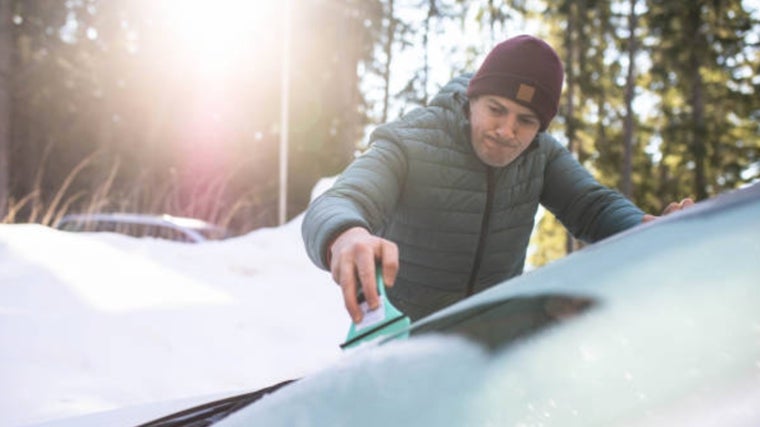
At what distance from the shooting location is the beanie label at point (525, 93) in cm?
226

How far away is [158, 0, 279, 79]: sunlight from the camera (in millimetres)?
21234

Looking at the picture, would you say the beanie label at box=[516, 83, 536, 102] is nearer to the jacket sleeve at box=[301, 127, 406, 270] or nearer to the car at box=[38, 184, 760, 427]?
the jacket sleeve at box=[301, 127, 406, 270]

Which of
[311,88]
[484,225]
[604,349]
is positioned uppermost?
[604,349]

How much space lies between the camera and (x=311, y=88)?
864 inches

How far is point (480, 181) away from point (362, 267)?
122 centimetres

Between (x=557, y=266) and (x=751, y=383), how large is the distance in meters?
0.36

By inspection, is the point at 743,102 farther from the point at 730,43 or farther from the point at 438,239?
the point at 438,239

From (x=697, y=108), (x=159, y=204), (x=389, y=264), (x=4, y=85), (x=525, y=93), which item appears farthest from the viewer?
(x=697, y=108)

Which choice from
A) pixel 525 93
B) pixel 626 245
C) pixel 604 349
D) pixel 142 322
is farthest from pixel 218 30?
pixel 604 349

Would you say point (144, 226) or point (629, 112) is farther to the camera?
point (629, 112)

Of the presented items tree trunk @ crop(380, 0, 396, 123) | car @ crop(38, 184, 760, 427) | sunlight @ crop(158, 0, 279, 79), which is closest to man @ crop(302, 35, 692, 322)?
car @ crop(38, 184, 760, 427)

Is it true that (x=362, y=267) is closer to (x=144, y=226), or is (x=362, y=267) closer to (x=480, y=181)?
(x=480, y=181)

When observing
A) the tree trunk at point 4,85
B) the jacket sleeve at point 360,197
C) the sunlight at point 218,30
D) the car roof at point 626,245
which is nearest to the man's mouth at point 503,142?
the jacket sleeve at point 360,197

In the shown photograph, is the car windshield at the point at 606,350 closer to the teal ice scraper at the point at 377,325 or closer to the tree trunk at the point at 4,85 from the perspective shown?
the teal ice scraper at the point at 377,325
